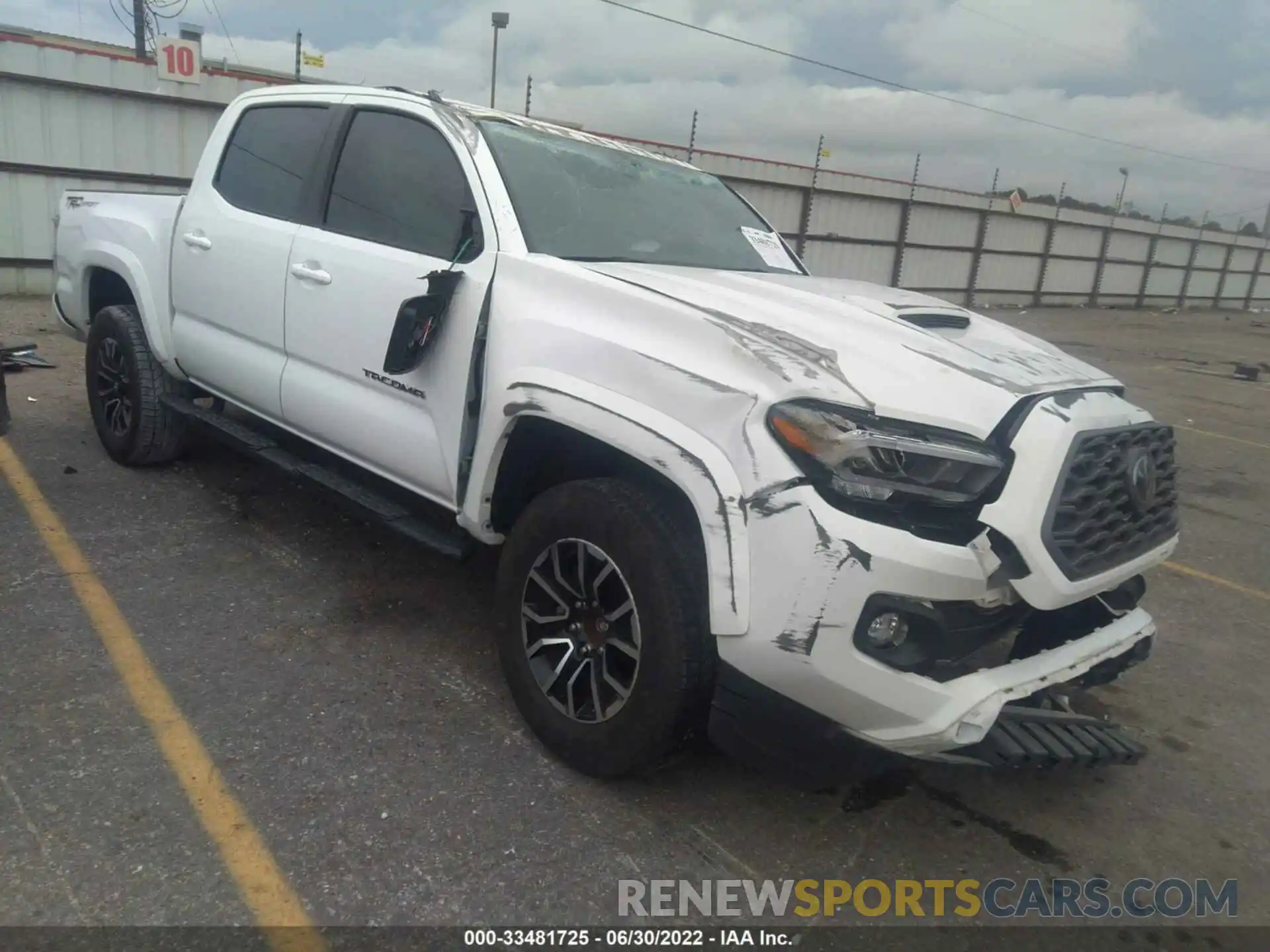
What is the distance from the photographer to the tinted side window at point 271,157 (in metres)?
3.93

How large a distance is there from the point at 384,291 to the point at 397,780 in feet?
5.27

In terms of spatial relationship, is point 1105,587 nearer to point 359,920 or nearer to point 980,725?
point 980,725

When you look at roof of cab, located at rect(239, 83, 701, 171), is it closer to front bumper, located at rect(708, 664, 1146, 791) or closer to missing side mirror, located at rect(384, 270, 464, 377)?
missing side mirror, located at rect(384, 270, 464, 377)

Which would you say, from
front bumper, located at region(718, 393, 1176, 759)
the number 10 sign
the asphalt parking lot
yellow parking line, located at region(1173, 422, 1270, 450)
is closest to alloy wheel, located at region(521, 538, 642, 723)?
the asphalt parking lot

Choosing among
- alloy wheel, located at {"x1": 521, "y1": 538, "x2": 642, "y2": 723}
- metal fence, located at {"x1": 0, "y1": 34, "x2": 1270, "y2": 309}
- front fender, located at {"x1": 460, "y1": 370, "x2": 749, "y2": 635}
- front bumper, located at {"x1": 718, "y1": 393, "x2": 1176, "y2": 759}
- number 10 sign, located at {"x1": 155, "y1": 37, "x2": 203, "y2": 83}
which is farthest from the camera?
number 10 sign, located at {"x1": 155, "y1": 37, "x2": 203, "y2": 83}

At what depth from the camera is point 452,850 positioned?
2.45 meters

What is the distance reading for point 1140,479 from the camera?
2.51 metres

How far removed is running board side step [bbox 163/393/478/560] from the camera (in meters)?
3.24

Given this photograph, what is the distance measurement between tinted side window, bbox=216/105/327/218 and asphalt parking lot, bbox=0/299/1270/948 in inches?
58.7

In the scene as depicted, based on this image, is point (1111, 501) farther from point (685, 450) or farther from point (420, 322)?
point (420, 322)

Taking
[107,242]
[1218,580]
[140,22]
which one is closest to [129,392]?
[107,242]

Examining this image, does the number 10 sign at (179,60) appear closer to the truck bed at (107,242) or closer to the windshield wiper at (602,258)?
the truck bed at (107,242)

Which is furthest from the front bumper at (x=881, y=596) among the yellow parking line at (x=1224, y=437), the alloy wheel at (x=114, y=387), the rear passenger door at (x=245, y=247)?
the yellow parking line at (x=1224, y=437)

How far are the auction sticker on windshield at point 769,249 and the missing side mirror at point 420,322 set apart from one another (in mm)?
1391
